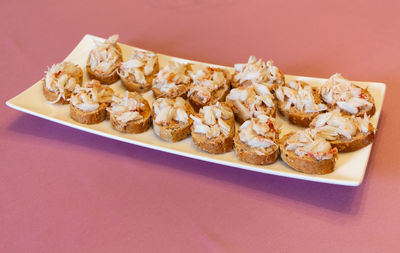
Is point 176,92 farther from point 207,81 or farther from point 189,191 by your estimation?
point 189,191

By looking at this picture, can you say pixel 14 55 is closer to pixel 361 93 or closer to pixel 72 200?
pixel 72 200

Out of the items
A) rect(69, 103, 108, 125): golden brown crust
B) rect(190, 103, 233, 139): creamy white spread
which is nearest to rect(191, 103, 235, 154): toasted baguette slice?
rect(190, 103, 233, 139): creamy white spread

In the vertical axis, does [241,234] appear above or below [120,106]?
below

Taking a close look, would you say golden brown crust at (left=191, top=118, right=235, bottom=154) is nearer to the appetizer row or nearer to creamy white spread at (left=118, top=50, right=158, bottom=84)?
the appetizer row

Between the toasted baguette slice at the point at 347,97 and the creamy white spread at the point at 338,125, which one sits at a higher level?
the toasted baguette slice at the point at 347,97

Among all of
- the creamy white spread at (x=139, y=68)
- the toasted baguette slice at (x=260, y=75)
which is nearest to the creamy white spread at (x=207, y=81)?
the toasted baguette slice at (x=260, y=75)

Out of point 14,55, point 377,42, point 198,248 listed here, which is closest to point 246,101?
point 198,248

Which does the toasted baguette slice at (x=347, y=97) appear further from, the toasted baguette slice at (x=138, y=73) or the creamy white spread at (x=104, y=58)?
the creamy white spread at (x=104, y=58)

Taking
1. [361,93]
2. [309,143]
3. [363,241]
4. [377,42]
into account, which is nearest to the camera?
[363,241]
